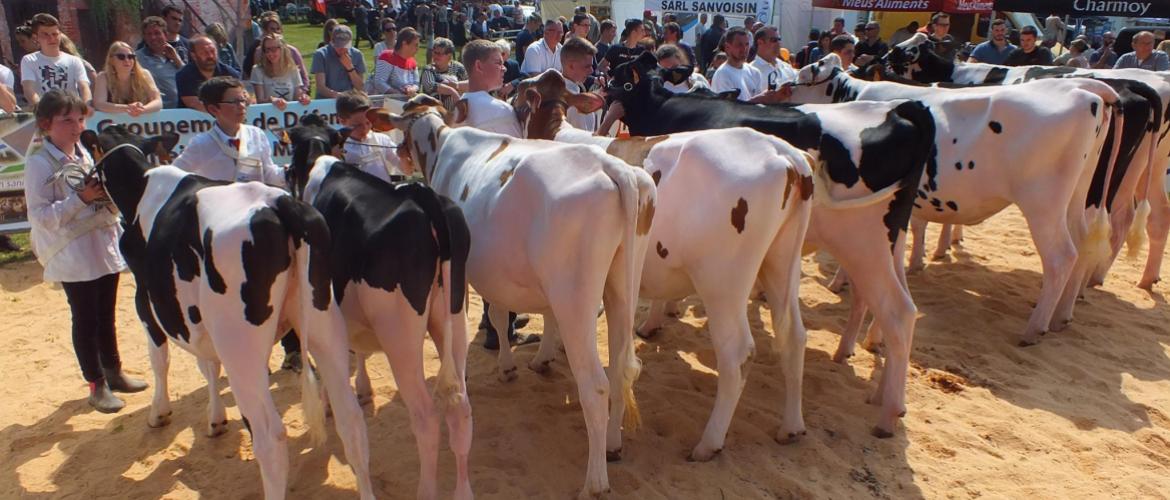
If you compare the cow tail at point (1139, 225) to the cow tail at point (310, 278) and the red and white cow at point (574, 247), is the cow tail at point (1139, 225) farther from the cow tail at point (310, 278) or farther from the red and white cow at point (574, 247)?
the cow tail at point (310, 278)

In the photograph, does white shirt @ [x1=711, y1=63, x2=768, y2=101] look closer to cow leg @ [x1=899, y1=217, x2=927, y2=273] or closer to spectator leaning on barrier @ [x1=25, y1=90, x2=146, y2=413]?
cow leg @ [x1=899, y1=217, x2=927, y2=273]

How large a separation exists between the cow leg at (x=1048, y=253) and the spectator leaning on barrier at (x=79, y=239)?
242 inches

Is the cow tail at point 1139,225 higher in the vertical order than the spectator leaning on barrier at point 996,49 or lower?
lower

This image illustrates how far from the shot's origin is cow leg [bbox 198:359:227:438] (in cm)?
460

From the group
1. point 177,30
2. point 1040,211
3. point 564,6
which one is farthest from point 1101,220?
point 564,6

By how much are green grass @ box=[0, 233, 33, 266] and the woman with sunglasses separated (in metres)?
1.64

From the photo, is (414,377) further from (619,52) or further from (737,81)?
(619,52)

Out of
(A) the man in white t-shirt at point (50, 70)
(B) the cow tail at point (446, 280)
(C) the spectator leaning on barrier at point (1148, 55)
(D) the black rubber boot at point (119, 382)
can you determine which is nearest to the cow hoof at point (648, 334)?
(B) the cow tail at point (446, 280)

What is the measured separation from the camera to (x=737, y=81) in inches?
335

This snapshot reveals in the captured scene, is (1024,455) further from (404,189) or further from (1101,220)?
(404,189)

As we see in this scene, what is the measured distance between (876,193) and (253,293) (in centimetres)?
342

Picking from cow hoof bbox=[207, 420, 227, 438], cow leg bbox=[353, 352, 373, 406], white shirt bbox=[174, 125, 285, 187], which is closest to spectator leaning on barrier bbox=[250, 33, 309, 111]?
white shirt bbox=[174, 125, 285, 187]

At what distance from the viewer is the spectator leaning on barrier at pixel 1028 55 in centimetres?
1147

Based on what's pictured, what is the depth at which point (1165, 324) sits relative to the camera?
6656 millimetres
